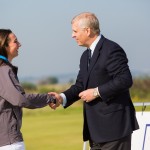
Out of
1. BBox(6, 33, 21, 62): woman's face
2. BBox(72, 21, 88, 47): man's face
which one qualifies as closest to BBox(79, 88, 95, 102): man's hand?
BBox(72, 21, 88, 47): man's face

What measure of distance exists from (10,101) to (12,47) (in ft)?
1.36

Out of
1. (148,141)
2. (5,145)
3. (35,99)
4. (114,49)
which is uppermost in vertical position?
(114,49)

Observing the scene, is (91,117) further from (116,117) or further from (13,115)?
(13,115)

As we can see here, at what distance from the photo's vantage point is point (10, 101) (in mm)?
3631

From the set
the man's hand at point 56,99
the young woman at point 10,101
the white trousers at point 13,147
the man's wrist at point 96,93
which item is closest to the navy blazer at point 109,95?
the man's wrist at point 96,93

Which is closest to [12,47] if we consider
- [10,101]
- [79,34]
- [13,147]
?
[10,101]

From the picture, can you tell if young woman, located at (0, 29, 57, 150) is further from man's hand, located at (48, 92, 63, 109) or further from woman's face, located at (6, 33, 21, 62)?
man's hand, located at (48, 92, 63, 109)

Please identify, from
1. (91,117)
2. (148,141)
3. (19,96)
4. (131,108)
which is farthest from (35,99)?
(148,141)

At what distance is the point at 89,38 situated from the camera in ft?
13.5

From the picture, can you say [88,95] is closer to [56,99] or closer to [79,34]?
[56,99]

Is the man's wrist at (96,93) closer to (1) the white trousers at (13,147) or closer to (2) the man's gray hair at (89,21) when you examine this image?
(2) the man's gray hair at (89,21)

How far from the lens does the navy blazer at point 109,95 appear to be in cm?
396

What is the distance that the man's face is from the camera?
411cm

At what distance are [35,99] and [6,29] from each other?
1.82ft
